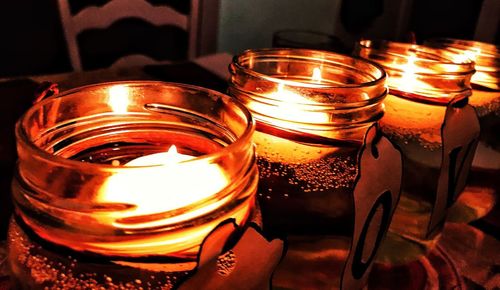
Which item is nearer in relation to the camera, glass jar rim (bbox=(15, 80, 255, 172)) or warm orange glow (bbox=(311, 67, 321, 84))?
glass jar rim (bbox=(15, 80, 255, 172))

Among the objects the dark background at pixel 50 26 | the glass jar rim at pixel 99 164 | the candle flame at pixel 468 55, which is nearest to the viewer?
the glass jar rim at pixel 99 164

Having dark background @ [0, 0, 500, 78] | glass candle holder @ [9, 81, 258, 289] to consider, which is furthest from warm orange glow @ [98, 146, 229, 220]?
dark background @ [0, 0, 500, 78]

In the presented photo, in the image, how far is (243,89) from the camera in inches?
13.1

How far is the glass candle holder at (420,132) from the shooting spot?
15.6 inches

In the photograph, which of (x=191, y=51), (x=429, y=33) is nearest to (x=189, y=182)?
(x=191, y=51)

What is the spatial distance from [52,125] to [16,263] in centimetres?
7

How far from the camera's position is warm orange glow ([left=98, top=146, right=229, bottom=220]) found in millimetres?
211

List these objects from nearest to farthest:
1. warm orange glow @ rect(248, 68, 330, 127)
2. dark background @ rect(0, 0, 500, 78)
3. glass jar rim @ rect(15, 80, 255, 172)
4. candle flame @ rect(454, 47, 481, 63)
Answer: glass jar rim @ rect(15, 80, 255, 172) < warm orange glow @ rect(248, 68, 330, 127) < candle flame @ rect(454, 47, 481, 63) < dark background @ rect(0, 0, 500, 78)

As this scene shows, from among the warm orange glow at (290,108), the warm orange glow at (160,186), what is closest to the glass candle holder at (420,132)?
the warm orange glow at (290,108)

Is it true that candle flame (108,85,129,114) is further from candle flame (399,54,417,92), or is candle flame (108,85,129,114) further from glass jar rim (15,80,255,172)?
candle flame (399,54,417,92)

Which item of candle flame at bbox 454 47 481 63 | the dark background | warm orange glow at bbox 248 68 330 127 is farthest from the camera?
the dark background

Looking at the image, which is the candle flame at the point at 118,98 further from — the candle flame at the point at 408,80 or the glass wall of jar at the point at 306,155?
the candle flame at the point at 408,80

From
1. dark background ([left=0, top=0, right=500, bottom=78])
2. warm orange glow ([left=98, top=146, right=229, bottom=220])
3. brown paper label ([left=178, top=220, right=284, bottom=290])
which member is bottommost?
dark background ([left=0, top=0, right=500, bottom=78])

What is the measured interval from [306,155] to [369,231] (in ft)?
0.23
